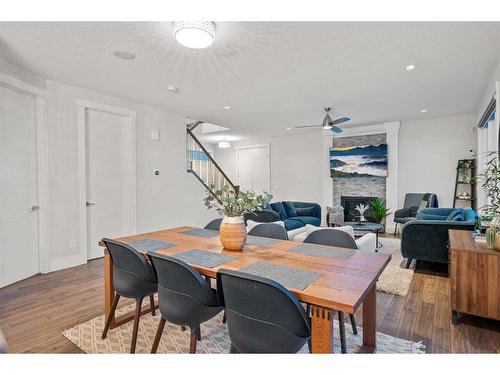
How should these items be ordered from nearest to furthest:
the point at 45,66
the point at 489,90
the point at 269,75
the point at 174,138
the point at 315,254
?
the point at 315,254 → the point at 45,66 → the point at 269,75 → the point at 489,90 → the point at 174,138

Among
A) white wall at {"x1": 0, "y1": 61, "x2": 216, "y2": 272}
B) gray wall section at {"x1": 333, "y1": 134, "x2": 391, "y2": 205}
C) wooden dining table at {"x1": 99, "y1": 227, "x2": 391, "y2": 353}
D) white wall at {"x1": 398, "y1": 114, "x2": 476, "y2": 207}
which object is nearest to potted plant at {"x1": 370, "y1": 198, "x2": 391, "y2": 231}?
gray wall section at {"x1": 333, "y1": 134, "x2": 391, "y2": 205}

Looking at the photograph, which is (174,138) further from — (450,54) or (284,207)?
(450,54)

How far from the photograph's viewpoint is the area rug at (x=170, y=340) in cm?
201

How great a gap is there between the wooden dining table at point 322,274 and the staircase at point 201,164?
3497 millimetres

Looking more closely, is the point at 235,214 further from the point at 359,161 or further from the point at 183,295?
the point at 359,161

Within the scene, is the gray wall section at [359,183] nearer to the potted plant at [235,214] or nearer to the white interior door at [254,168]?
the white interior door at [254,168]

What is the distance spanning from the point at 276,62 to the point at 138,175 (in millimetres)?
3043

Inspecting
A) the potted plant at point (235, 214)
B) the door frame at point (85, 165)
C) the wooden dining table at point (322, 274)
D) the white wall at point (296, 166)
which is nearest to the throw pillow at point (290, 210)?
the white wall at point (296, 166)

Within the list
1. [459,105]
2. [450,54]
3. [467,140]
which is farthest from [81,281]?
[467,140]

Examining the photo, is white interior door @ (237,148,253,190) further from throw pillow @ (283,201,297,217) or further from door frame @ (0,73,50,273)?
door frame @ (0,73,50,273)

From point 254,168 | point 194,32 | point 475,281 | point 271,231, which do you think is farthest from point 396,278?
point 254,168

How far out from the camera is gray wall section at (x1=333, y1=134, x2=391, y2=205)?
6817 mm
